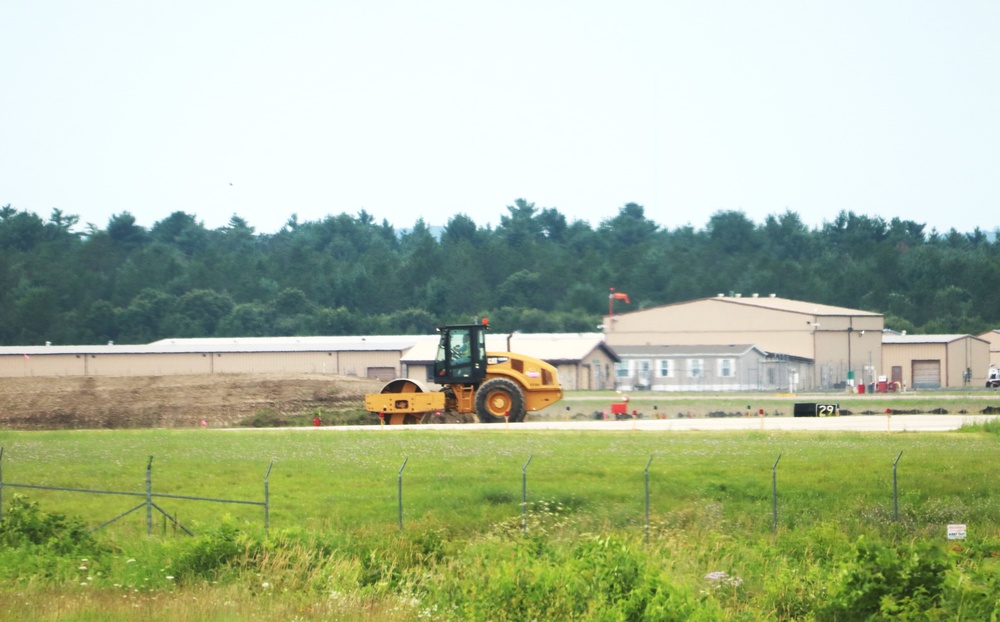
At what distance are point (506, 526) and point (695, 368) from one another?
176ft

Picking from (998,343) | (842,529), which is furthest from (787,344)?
(842,529)

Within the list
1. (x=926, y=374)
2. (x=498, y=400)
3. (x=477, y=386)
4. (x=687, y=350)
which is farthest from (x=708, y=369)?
(x=498, y=400)

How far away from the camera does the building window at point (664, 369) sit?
2968 inches

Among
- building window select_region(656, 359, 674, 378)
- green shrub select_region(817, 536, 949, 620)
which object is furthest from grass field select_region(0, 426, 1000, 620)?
building window select_region(656, 359, 674, 378)

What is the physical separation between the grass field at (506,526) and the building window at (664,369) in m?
37.5

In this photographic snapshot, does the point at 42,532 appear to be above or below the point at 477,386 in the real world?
below

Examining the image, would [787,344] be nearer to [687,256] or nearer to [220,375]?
[220,375]

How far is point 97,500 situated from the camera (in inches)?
1004

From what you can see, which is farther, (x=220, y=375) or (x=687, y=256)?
(x=687, y=256)

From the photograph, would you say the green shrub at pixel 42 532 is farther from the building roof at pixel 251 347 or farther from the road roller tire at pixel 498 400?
the building roof at pixel 251 347

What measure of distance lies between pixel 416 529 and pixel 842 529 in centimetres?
804

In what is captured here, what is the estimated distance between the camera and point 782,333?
79.6 m

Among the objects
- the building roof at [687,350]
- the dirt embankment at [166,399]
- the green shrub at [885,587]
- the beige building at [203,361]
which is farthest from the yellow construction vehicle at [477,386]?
the building roof at [687,350]

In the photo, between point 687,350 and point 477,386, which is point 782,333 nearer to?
point 687,350
